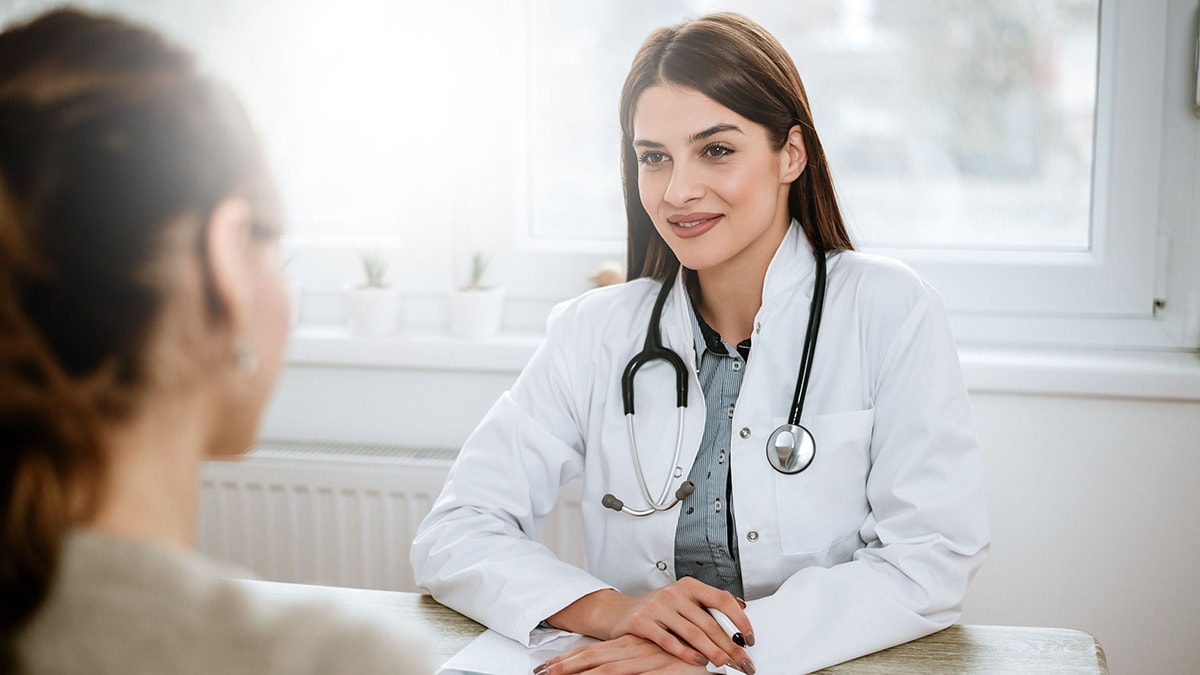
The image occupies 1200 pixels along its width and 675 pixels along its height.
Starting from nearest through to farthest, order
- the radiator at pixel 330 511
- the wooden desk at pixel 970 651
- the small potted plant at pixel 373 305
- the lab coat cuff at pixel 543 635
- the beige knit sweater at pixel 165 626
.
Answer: the beige knit sweater at pixel 165 626 → the wooden desk at pixel 970 651 → the lab coat cuff at pixel 543 635 → the radiator at pixel 330 511 → the small potted plant at pixel 373 305

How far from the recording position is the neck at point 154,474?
52 cm

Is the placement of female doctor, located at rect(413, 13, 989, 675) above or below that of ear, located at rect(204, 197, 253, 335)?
below

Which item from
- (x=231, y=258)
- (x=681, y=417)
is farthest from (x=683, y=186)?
(x=231, y=258)

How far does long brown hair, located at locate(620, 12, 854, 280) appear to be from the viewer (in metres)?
1.45

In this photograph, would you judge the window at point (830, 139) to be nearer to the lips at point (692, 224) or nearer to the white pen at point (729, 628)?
the lips at point (692, 224)

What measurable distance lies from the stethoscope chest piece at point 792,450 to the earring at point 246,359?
2.99ft

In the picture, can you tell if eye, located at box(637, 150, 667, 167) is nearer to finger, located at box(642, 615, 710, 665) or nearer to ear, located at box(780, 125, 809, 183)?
ear, located at box(780, 125, 809, 183)

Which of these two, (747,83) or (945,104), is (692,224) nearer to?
(747,83)

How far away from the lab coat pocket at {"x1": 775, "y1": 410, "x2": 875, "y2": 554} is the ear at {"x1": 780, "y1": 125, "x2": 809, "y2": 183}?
1.19ft

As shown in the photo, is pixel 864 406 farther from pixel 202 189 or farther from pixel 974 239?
pixel 202 189

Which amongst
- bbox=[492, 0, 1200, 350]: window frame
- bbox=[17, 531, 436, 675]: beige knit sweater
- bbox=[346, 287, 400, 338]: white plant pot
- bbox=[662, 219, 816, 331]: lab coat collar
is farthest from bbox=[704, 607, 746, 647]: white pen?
bbox=[346, 287, 400, 338]: white plant pot

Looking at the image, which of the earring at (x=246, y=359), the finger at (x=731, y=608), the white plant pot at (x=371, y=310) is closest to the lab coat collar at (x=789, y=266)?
the finger at (x=731, y=608)

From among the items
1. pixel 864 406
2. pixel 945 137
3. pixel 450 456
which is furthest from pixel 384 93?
pixel 864 406

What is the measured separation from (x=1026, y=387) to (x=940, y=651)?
2.59ft
